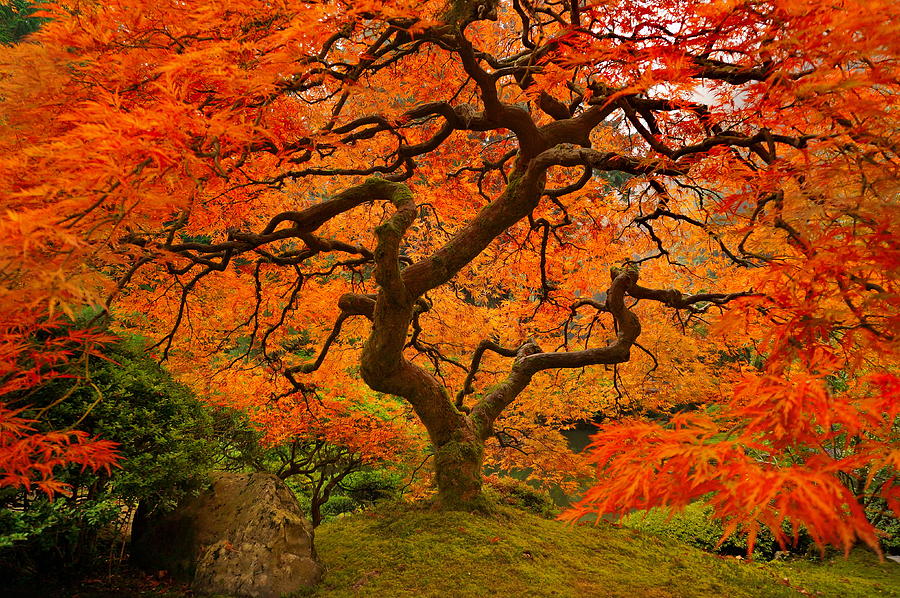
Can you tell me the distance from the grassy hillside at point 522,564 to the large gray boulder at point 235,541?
1.15 ft

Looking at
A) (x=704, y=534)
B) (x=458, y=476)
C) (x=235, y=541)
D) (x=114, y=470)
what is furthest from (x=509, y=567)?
(x=704, y=534)

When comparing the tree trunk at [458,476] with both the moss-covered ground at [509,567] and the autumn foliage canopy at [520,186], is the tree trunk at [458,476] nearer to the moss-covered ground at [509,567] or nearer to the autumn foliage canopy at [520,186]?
the autumn foliage canopy at [520,186]

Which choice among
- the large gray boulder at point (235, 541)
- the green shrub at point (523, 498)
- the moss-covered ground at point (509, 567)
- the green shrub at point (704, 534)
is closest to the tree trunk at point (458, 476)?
the moss-covered ground at point (509, 567)

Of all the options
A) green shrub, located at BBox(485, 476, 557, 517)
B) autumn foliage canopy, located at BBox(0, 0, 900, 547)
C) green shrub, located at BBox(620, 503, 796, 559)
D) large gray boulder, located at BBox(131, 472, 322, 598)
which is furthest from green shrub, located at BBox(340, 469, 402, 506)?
green shrub, located at BBox(620, 503, 796, 559)

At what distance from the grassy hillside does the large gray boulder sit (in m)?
0.35

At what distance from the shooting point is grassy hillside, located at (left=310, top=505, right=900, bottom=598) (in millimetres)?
3547

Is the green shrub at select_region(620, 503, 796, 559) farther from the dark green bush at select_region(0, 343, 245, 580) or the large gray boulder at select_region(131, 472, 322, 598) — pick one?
the dark green bush at select_region(0, 343, 245, 580)

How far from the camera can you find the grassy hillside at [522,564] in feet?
11.6

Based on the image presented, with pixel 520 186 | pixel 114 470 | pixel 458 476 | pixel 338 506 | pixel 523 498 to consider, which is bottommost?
pixel 338 506

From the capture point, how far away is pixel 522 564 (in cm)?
381

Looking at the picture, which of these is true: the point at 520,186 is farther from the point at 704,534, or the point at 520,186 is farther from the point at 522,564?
the point at 704,534

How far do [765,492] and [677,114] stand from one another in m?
3.23

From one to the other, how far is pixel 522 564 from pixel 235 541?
2.27 meters

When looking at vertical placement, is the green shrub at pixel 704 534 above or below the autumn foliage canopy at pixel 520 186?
below
